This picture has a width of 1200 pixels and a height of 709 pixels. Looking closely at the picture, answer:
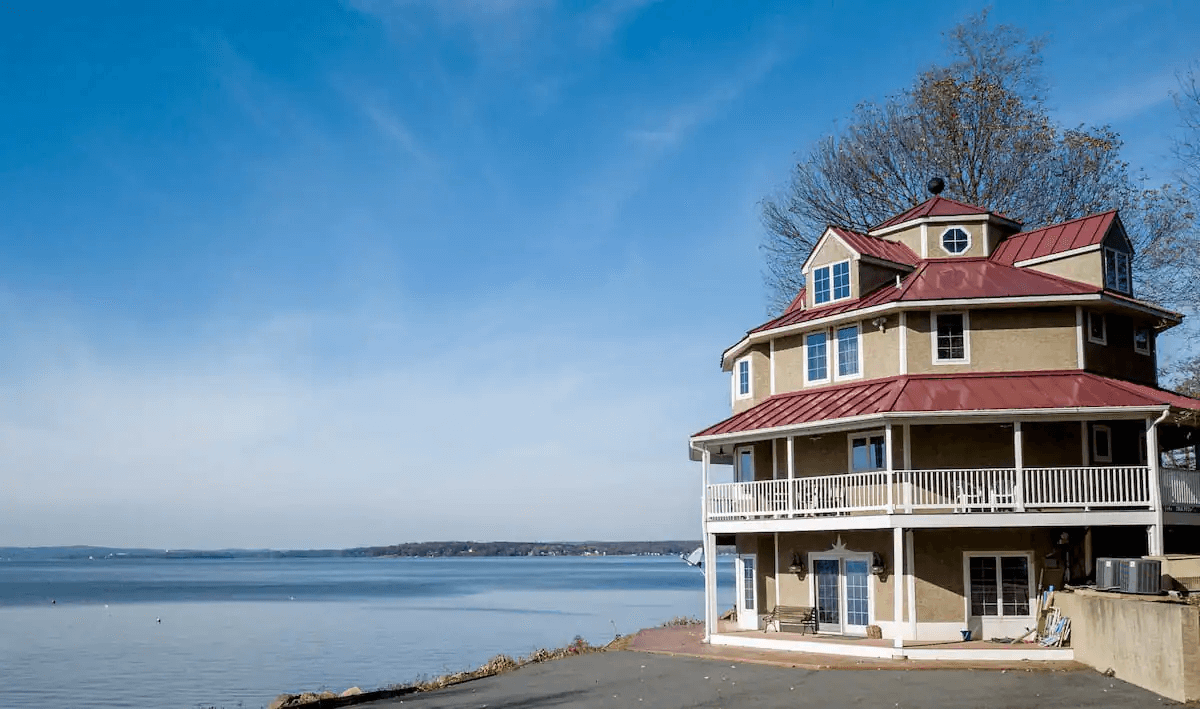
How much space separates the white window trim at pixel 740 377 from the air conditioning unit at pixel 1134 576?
36.3 ft

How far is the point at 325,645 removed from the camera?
48.3 metres

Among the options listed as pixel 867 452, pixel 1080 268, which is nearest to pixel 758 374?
pixel 867 452

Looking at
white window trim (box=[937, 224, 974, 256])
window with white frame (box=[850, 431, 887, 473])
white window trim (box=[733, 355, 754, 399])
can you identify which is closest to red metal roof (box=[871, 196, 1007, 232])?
white window trim (box=[937, 224, 974, 256])

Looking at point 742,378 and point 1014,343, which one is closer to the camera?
point 1014,343

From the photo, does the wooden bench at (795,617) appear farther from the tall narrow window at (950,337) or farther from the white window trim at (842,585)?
the tall narrow window at (950,337)

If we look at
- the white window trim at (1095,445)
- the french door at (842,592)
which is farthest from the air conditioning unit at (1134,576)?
the french door at (842,592)

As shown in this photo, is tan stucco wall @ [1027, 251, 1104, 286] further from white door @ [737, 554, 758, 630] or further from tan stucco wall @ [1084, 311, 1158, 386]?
white door @ [737, 554, 758, 630]

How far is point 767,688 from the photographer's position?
67.5ft

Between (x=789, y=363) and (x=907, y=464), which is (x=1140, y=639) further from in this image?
(x=789, y=363)

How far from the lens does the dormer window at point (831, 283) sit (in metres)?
28.7

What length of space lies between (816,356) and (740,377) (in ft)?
11.6

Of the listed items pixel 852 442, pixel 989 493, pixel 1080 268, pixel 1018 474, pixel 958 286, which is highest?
pixel 1080 268

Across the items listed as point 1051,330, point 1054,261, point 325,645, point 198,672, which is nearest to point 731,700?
point 1051,330

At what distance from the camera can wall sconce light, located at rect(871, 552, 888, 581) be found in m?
26.0
